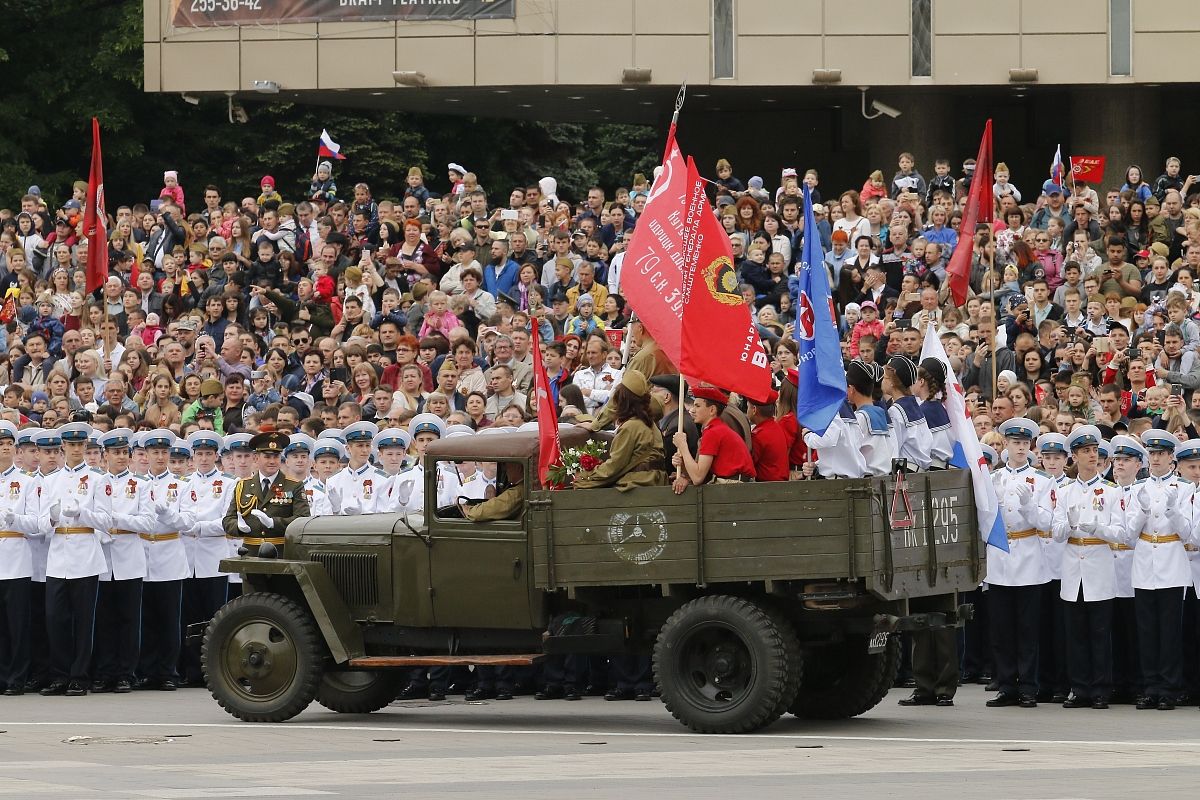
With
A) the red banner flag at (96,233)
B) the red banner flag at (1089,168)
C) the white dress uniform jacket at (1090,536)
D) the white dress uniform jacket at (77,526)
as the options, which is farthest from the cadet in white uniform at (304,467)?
the red banner flag at (1089,168)

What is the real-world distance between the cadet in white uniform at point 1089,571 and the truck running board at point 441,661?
4.13 meters

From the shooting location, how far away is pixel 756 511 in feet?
45.6

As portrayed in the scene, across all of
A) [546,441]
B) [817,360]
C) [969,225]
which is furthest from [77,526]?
[969,225]

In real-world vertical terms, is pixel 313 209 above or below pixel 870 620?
above

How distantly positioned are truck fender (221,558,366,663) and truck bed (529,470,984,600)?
58.9 inches

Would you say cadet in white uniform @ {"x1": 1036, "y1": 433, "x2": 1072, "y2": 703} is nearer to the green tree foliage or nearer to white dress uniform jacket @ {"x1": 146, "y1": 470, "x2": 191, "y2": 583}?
white dress uniform jacket @ {"x1": 146, "y1": 470, "x2": 191, "y2": 583}

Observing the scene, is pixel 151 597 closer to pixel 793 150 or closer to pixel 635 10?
pixel 635 10

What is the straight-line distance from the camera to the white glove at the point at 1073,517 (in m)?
16.6

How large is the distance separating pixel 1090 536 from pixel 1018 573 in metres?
0.62

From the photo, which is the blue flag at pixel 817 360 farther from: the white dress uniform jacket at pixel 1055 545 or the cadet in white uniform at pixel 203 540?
the cadet in white uniform at pixel 203 540

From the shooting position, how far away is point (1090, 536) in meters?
16.5

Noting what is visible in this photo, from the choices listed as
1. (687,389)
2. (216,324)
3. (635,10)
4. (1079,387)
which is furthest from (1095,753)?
(635,10)

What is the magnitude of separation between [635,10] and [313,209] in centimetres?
784

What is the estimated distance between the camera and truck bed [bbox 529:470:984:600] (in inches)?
539
